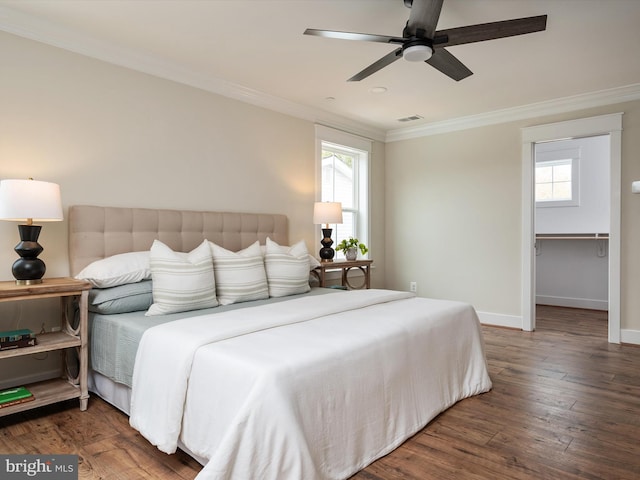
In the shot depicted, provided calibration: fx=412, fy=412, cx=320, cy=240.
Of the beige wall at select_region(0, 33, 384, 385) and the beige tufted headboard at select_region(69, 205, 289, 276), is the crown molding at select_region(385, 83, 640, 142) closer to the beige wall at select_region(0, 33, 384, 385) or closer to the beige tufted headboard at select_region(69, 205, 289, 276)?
the beige wall at select_region(0, 33, 384, 385)

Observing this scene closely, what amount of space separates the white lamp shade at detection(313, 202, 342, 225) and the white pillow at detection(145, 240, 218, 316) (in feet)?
5.95

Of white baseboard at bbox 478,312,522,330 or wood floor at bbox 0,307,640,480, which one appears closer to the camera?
wood floor at bbox 0,307,640,480

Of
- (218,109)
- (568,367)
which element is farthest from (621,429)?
(218,109)

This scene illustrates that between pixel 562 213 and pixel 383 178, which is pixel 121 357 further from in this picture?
pixel 562 213

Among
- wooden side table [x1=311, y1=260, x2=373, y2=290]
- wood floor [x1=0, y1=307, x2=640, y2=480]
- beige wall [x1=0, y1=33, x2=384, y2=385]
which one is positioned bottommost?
wood floor [x1=0, y1=307, x2=640, y2=480]

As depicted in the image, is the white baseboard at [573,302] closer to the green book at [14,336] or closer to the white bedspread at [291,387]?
the white bedspread at [291,387]

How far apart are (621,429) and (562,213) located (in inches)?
174

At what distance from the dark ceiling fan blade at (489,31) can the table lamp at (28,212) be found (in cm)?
236

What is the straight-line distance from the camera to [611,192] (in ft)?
13.4

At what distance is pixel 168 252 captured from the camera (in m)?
2.68

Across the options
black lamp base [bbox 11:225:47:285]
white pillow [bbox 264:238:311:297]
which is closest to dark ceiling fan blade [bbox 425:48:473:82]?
white pillow [bbox 264:238:311:297]

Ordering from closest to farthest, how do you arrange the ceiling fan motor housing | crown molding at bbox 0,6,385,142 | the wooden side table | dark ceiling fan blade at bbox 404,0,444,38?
dark ceiling fan blade at bbox 404,0,444,38 < the ceiling fan motor housing < crown molding at bbox 0,6,385,142 < the wooden side table

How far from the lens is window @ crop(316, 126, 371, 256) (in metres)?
4.93

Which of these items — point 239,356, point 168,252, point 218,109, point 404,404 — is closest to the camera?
point 239,356
